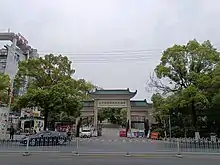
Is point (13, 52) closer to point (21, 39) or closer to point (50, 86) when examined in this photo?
point (21, 39)

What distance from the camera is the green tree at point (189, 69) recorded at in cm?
2478

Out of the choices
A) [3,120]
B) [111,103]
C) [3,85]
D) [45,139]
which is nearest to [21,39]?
[111,103]

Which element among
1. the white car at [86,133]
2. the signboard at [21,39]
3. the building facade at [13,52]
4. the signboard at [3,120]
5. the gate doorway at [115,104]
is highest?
the signboard at [21,39]

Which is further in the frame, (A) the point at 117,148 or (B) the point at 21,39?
(B) the point at 21,39

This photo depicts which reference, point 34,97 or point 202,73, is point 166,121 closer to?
point 202,73

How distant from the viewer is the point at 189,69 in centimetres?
2642

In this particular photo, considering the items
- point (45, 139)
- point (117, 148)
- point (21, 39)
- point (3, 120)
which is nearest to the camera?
point (117, 148)

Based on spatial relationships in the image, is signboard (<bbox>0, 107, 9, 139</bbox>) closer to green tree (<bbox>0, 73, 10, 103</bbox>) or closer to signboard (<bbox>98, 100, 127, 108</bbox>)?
green tree (<bbox>0, 73, 10, 103</bbox>)

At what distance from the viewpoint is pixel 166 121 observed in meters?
38.4

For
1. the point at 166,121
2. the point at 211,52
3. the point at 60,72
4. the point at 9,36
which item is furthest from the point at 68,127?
the point at 211,52

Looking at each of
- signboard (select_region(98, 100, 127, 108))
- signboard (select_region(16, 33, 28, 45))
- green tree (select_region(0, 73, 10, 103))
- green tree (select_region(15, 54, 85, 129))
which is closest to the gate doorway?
signboard (select_region(98, 100, 127, 108))

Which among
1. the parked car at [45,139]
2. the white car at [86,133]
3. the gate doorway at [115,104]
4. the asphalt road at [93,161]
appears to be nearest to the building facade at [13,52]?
the gate doorway at [115,104]

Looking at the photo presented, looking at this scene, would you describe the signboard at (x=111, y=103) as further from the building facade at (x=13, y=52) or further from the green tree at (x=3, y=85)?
the green tree at (x=3, y=85)

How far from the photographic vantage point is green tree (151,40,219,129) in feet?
81.3
